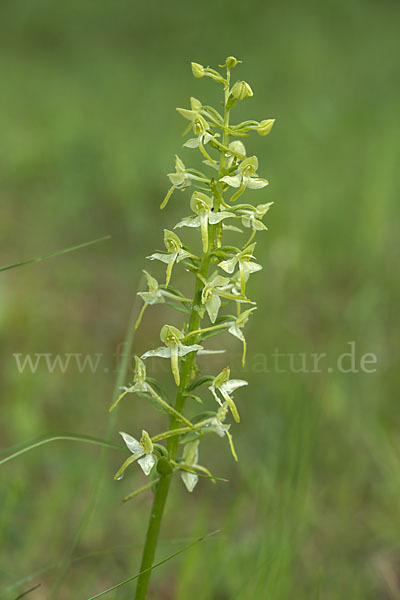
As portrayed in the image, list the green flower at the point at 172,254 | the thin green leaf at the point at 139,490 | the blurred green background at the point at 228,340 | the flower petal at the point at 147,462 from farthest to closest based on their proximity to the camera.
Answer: the blurred green background at the point at 228,340 < the green flower at the point at 172,254 < the flower petal at the point at 147,462 < the thin green leaf at the point at 139,490

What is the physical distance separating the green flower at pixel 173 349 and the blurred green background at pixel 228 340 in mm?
385

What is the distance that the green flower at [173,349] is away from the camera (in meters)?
1.50

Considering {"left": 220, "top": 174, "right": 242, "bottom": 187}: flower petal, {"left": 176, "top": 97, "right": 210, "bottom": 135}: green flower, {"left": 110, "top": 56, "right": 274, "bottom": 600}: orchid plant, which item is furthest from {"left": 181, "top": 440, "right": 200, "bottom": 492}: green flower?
{"left": 176, "top": 97, "right": 210, "bottom": 135}: green flower

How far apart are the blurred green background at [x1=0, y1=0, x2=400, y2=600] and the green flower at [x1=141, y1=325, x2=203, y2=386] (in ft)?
1.26

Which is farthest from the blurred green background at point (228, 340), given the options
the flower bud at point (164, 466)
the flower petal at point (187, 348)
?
the flower petal at point (187, 348)

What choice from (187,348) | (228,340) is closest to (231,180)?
(187,348)

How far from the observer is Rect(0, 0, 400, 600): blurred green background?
231cm

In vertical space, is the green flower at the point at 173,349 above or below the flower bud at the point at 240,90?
below

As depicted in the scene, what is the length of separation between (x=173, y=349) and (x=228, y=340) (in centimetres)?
235

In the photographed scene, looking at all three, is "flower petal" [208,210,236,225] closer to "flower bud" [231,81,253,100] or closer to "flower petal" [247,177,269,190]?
"flower petal" [247,177,269,190]

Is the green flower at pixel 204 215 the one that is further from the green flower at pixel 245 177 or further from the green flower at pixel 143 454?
the green flower at pixel 143 454

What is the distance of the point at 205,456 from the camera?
3.03 meters

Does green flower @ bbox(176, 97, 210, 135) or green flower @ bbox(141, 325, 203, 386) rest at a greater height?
green flower @ bbox(176, 97, 210, 135)

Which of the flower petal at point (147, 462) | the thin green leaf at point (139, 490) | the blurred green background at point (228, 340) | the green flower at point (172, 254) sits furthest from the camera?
the blurred green background at point (228, 340)
